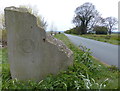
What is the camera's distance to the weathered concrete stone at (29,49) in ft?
13.8

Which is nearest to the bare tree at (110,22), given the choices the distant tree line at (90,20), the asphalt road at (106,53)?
the distant tree line at (90,20)

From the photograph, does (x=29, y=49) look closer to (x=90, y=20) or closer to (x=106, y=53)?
(x=106, y=53)

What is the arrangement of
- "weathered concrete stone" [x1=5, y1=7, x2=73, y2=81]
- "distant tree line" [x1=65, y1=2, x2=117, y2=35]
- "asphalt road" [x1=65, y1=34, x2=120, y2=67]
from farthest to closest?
"distant tree line" [x1=65, y1=2, x2=117, y2=35]
"asphalt road" [x1=65, y1=34, x2=120, y2=67]
"weathered concrete stone" [x1=5, y1=7, x2=73, y2=81]

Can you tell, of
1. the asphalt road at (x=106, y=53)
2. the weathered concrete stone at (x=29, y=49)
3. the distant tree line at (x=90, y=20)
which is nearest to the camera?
the weathered concrete stone at (x=29, y=49)

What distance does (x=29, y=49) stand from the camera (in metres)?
4.29

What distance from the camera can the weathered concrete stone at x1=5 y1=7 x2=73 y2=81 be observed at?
421cm

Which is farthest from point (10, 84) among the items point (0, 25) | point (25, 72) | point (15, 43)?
point (0, 25)

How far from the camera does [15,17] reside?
420cm

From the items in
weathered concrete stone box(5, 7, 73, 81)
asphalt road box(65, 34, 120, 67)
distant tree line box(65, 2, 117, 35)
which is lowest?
asphalt road box(65, 34, 120, 67)

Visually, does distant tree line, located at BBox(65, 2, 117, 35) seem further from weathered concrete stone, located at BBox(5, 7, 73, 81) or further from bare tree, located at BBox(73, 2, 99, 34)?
weathered concrete stone, located at BBox(5, 7, 73, 81)

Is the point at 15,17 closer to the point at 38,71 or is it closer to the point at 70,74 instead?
the point at 38,71

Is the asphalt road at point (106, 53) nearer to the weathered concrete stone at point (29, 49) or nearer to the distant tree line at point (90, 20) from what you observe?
the weathered concrete stone at point (29, 49)

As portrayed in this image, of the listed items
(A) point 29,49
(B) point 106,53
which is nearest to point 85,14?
(B) point 106,53

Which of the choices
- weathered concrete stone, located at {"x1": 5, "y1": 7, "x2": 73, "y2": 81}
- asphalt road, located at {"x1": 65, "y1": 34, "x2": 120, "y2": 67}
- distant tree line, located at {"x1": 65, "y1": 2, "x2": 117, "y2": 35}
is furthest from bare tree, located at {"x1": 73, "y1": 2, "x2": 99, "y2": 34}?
weathered concrete stone, located at {"x1": 5, "y1": 7, "x2": 73, "y2": 81}
